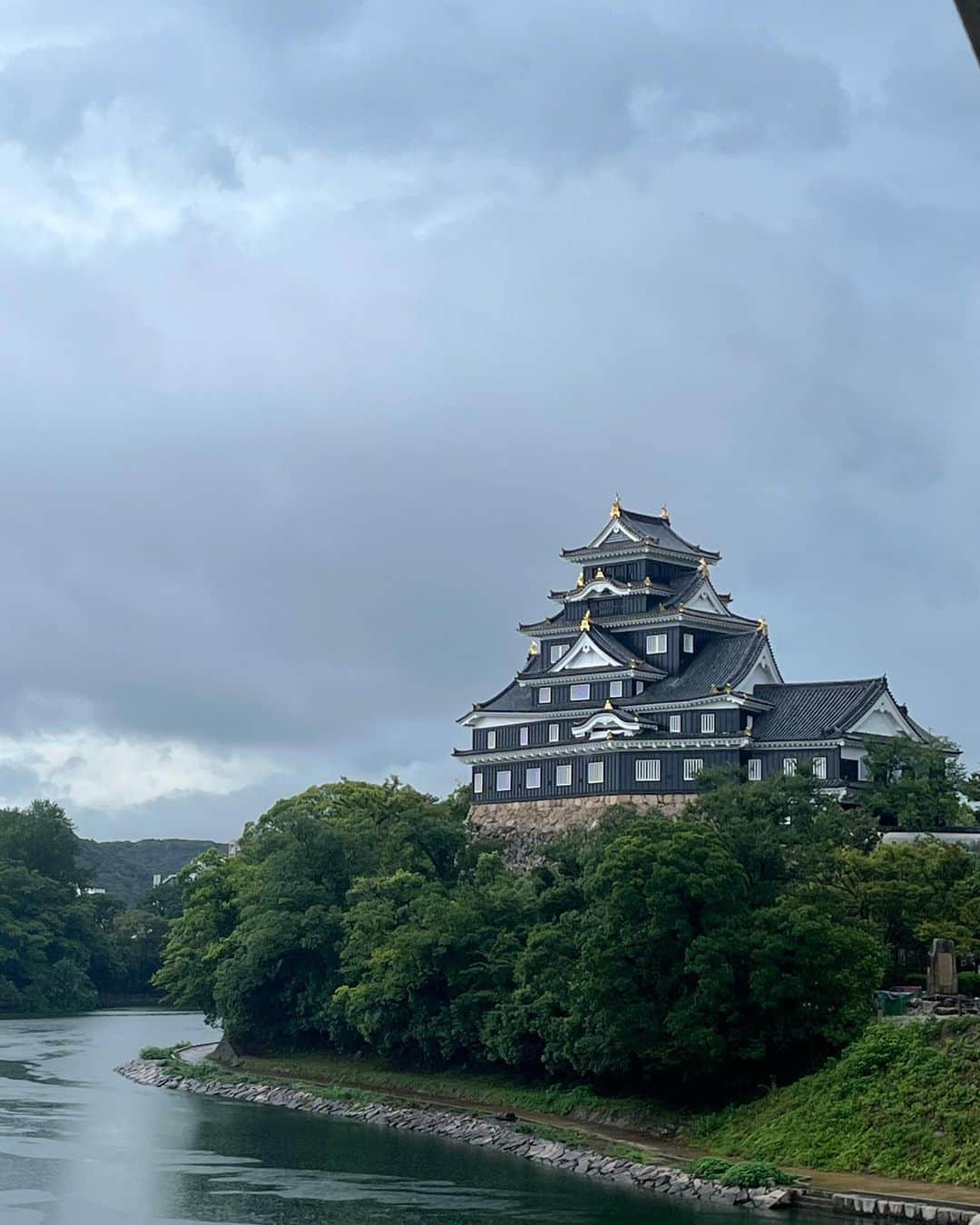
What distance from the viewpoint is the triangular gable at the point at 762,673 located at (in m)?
53.7

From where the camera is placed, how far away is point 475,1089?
130ft

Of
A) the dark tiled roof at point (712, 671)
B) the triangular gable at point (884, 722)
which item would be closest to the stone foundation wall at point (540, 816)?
the dark tiled roof at point (712, 671)

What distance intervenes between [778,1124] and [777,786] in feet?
46.6

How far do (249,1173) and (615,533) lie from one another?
3135 cm

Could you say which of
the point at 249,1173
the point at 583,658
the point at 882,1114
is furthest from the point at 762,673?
the point at 249,1173

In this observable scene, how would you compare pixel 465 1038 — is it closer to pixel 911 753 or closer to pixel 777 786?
pixel 777 786

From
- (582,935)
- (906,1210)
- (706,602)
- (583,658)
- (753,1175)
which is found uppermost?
(706,602)

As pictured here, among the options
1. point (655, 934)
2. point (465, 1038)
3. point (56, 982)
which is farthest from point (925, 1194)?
point (56, 982)

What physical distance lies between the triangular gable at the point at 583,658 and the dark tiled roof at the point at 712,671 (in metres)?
1.73

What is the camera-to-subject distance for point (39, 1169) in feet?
103

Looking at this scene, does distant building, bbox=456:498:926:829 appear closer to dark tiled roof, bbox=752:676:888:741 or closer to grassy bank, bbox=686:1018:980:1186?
dark tiled roof, bbox=752:676:888:741

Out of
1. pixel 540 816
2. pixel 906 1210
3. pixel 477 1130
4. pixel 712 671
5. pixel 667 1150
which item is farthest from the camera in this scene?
pixel 540 816

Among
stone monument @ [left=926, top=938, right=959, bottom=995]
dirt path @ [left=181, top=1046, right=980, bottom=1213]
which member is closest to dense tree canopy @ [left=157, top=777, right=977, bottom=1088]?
stone monument @ [left=926, top=938, right=959, bottom=995]

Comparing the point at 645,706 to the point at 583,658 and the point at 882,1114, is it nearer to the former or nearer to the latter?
the point at 583,658
